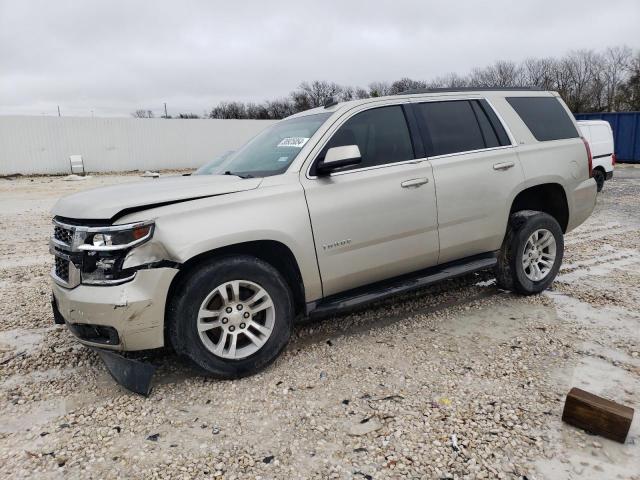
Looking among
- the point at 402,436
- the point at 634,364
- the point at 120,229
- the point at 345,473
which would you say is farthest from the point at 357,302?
the point at 634,364

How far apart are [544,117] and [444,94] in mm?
1202

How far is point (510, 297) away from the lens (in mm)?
4836

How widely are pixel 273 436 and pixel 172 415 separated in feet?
2.31

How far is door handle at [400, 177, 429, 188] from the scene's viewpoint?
3.88m

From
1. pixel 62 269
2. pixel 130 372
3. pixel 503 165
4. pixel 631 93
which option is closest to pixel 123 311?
pixel 130 372

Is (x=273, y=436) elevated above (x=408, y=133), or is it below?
below

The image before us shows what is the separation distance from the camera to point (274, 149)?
404 centimetres

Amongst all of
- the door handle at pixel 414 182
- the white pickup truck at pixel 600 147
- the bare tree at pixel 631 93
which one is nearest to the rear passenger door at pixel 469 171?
the door handle at pixel 414 182

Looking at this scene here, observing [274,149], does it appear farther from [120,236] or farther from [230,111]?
[230,111]

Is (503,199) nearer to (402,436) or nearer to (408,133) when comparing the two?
(408,133)

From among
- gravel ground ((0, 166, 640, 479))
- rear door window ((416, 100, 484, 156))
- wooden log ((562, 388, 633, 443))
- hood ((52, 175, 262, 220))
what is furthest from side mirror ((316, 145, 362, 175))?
wooden log ((562, 388, 633, 443))

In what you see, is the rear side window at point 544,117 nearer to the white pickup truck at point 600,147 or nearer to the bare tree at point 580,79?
the white pickup truck at point 600,147

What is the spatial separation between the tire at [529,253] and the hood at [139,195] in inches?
102

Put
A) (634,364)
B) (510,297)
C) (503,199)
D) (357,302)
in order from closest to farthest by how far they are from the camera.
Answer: (634,364) → (357,302) → (503,199) → (510,297)
